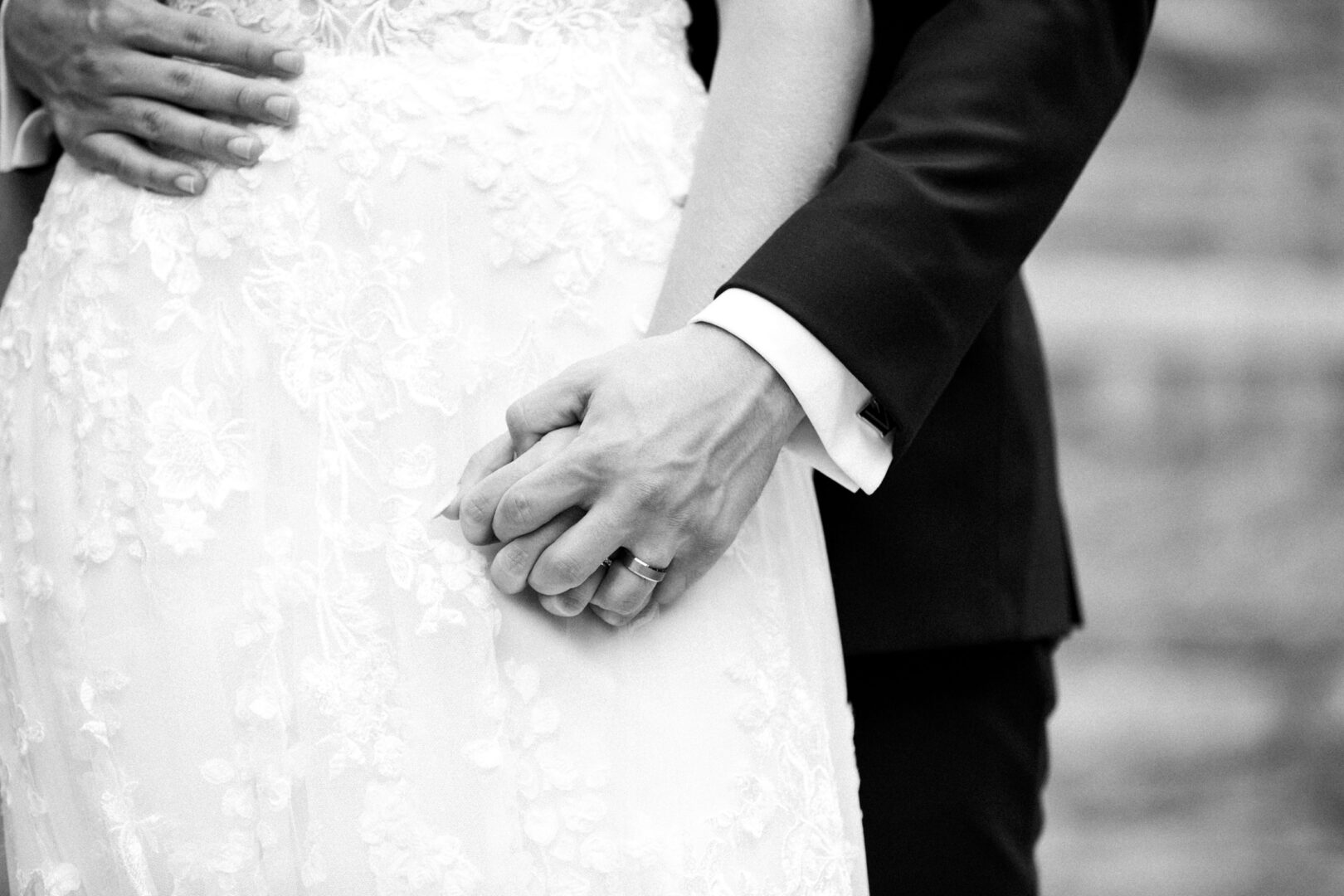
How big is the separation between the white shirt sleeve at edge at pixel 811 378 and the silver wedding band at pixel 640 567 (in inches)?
5.6

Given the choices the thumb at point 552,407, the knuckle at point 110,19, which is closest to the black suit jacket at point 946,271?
the thumb at point 552,407

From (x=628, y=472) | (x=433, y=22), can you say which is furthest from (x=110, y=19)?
(x=628, y=472)

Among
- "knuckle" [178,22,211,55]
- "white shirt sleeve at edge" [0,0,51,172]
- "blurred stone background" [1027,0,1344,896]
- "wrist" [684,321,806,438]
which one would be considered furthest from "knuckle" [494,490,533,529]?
"blurred stone background" [1027,0,1344,896]

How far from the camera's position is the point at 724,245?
0.91 meters

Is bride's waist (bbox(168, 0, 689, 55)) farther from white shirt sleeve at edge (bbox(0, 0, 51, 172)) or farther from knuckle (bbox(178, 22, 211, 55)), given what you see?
white shirt sleeve at edge (bbox(0, 0, 51, 172))

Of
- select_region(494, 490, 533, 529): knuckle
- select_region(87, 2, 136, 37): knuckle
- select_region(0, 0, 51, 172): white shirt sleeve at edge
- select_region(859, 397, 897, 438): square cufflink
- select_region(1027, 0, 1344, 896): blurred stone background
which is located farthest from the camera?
select_region(1027, 0, 1344, 896): blurred stone background

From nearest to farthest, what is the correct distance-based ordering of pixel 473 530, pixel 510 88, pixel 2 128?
pixel 473 530 < pixel 510 88 < pixel 2 128

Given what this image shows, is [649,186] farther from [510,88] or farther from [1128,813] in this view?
[1128,813]

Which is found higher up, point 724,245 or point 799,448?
point 724,245

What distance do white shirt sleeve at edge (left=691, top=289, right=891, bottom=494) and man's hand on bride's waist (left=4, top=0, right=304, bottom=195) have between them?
13.8 inches

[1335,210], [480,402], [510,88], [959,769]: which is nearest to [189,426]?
[480,402]

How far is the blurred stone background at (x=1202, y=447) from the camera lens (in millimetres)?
→ 2852

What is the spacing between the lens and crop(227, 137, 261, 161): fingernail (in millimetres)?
912

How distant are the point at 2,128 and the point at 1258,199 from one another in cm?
260
